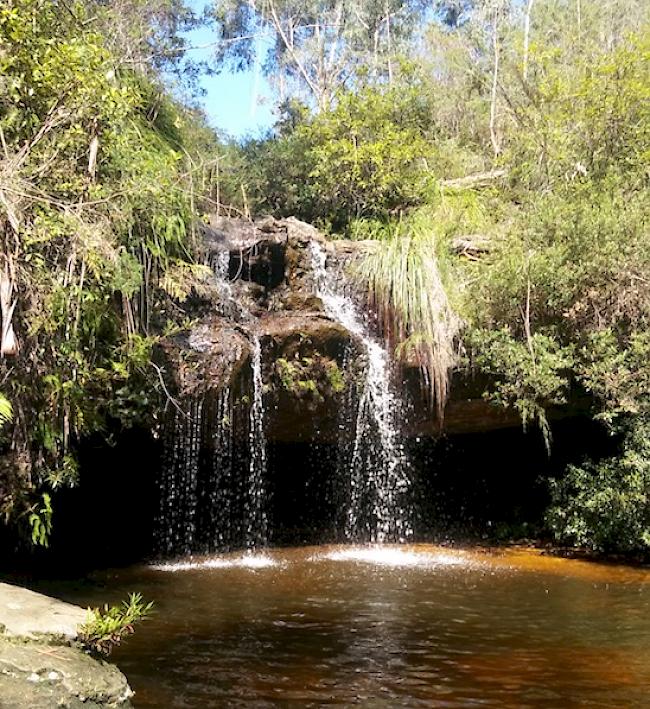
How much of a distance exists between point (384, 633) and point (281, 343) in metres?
4.40

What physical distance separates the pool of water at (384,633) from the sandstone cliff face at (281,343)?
6.85 ft

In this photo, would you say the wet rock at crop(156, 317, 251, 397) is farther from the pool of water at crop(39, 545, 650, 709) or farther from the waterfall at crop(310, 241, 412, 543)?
the pool of water at crop(39, 545, 650, 709)

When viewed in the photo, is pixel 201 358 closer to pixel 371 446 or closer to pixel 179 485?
pixel 179 485

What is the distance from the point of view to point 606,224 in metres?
9.86

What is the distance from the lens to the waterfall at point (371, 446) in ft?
33.5

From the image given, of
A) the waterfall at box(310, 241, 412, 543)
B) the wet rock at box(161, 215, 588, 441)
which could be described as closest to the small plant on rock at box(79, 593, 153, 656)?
the wet rock at box(161, 215, 588, 441)

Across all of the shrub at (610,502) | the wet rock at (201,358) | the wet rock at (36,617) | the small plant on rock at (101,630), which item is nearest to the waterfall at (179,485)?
the wet rock at (201,358)

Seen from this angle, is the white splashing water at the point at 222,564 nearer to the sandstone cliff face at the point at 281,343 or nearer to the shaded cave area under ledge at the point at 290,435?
the shaded cave area under ledge at the point at 290,435

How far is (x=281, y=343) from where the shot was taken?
9.45m

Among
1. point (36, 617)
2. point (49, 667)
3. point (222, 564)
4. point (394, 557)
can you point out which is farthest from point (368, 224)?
point (49, 667)

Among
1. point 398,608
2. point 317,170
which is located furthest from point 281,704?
point 317,170

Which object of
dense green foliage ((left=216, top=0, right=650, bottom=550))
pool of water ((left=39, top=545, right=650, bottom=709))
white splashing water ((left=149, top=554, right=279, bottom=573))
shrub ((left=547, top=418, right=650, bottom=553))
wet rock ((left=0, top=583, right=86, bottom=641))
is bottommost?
pool of water ((left=39, top=545, right=650, bottom=709))

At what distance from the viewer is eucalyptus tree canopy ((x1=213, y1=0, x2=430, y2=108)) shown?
2516 centimetres

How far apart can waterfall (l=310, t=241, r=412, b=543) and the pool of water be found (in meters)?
1.62
